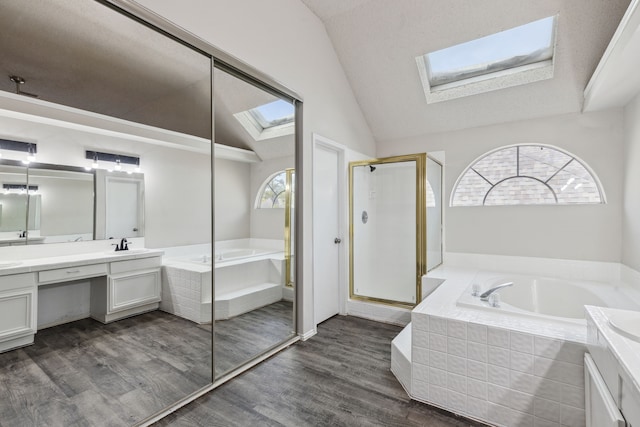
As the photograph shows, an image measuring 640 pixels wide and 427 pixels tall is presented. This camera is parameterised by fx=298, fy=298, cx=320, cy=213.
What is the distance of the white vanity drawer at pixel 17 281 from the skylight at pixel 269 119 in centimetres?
156

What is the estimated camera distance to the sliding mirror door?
218 cm

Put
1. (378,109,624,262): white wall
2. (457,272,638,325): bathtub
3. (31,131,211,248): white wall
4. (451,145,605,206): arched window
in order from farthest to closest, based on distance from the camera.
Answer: (451,145,605,206): arched window
(378,109,624,262): white wall
(457,272,638,325): bathtub
(31,131,211,248): white wall

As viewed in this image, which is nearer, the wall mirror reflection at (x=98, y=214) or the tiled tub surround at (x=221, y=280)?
the wall mirror reflection at (x=98, y=214)

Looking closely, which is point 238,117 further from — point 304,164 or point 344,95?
point 344,95

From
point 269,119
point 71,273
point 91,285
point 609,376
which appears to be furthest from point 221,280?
point 609,376

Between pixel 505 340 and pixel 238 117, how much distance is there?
2.36 meters

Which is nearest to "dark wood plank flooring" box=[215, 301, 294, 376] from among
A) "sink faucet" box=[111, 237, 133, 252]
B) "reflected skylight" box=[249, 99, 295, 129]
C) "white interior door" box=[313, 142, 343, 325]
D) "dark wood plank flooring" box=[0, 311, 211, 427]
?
"dark wood plank flooring" box=[0, 311, 211, 427]

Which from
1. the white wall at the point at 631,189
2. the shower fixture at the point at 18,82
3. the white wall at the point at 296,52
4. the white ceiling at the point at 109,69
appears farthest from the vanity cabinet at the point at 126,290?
the white wall at the point at 631,189

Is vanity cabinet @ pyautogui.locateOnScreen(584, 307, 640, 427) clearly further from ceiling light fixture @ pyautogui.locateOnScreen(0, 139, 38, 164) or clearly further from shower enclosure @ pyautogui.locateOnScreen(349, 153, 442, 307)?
ceiling light fixture @ pyautogui.locateOnScreen(0, 139, 38, 164)

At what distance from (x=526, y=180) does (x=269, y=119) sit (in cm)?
292

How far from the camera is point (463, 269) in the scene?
3.51 m

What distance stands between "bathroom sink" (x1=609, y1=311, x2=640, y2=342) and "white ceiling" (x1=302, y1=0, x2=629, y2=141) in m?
2.44

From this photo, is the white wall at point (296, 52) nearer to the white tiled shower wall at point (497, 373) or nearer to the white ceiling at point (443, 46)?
the white ceiling at point (443, 46)

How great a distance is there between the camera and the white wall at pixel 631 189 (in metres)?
2.57
